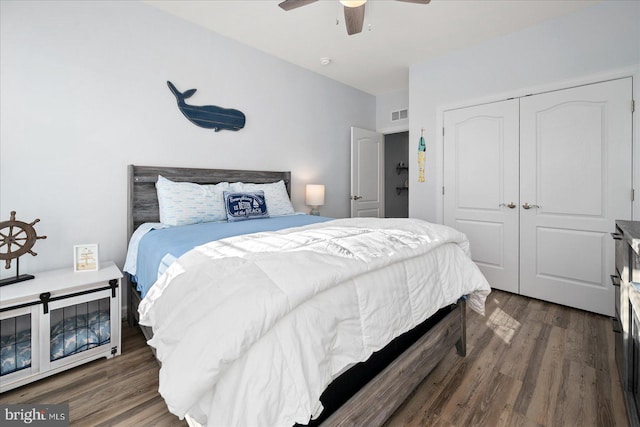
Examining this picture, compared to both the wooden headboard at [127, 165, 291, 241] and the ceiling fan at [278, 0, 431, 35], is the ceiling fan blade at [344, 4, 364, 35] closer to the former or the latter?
the ceiling fan at [278, 0, 431, 35]

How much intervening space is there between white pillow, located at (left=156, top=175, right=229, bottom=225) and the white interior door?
7.83 feet

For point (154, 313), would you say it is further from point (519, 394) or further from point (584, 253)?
point (584, 253)

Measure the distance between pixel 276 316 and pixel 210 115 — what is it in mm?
2695

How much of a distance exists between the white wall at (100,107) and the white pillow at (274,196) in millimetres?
409

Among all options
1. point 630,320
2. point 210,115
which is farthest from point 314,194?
point 630,320

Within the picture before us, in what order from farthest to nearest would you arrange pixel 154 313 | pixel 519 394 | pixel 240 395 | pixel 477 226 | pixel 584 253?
1. pixel 477 226
2. pixel 584 253
3. pixel 519 394
4. pixel 154 313
5. pixel 240 395

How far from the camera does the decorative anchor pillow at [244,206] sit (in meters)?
2.60

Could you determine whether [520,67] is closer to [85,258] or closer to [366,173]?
[366,173]

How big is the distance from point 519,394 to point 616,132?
7.96ft

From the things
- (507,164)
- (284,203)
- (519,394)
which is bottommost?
(519,394)

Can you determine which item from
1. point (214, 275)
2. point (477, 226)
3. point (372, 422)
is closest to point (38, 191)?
point (214, 275)

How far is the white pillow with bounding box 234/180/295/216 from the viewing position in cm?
298

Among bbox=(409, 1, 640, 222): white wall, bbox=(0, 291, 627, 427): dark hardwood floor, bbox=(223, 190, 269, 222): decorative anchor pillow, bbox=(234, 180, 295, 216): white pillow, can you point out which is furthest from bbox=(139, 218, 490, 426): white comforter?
bbox=(409, 1, 640, 222): white wall

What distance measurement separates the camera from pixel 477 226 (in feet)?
11.1
